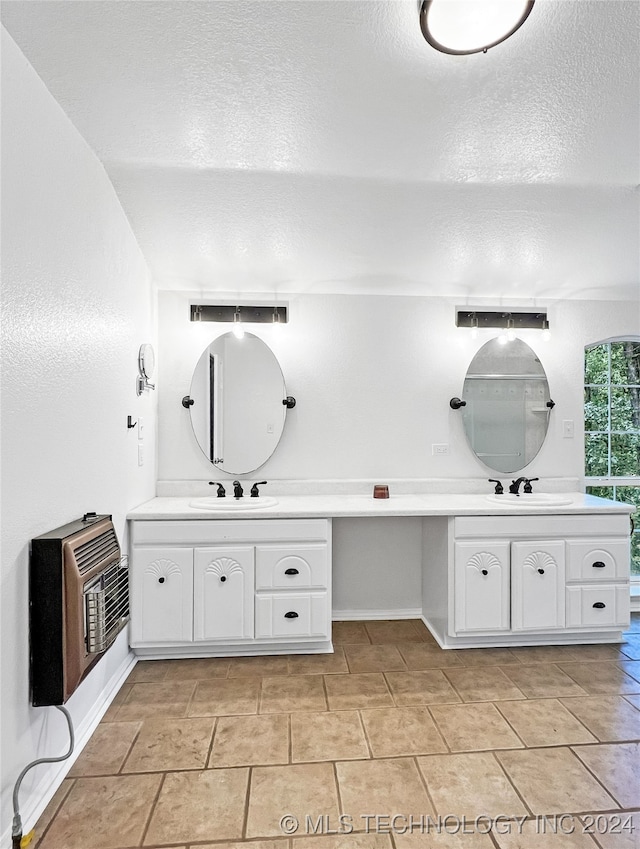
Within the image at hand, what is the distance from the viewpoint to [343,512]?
275 centimetres

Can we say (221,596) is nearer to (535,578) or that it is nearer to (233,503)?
(233,503)

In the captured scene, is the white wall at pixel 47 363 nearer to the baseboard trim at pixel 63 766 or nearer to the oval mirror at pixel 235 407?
the baseboard trim at pixel 63 766

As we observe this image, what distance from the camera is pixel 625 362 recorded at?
364 cm

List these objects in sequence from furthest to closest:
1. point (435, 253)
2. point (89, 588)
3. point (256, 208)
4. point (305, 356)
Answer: point (305, 356)
point (435, 253)
point (256, 208)
point (89, 588)

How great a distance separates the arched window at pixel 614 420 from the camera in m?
3.62

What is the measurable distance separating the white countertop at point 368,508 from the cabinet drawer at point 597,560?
0.18m

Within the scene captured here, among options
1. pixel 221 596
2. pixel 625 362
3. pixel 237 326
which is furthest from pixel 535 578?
pixel 237 326

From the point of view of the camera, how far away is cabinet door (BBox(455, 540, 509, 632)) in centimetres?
279

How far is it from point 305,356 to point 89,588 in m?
2.04

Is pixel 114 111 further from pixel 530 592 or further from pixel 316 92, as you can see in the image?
pixel 530 592

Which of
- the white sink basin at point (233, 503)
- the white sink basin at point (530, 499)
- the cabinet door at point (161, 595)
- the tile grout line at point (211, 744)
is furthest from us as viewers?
the white sink basin at point (530, 499)

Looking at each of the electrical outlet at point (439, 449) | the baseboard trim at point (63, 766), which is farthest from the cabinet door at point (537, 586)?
the baseboard trim at point (63, 766)

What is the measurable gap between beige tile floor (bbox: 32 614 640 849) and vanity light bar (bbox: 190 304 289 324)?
2049 mm

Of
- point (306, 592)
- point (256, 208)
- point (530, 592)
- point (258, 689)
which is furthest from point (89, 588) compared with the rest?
point (530, 592)
